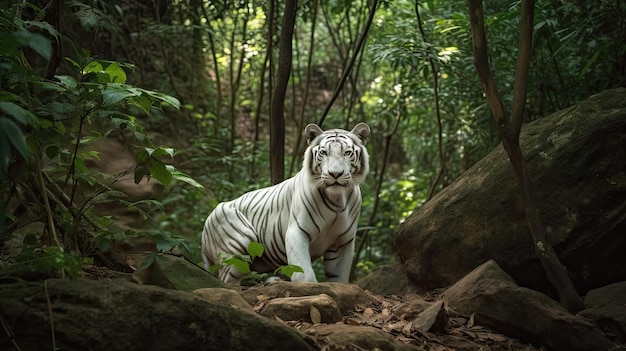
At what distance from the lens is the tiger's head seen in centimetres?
419

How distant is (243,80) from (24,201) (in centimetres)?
814

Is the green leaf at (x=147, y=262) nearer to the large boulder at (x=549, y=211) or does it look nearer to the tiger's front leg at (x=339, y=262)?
the tiger's front leg at (x=339, y=262)

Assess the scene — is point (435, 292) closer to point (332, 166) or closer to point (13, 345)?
point (332, 166)

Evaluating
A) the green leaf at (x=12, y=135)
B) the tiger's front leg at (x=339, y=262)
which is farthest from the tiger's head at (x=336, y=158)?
the green leaf at (x=12, y=135)

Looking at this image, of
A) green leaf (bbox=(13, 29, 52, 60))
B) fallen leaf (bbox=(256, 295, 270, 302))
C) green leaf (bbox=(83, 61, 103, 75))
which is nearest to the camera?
green leaf (bbox=(13, 29, 52, 60))

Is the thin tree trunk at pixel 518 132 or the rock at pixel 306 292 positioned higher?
the thin tree trunk at pixel 518 132

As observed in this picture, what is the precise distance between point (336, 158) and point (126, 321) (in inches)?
85.9

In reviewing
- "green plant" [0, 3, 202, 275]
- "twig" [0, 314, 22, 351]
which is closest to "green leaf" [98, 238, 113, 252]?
"green plant" [0, 3, 202, 275]

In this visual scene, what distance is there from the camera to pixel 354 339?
272 cm

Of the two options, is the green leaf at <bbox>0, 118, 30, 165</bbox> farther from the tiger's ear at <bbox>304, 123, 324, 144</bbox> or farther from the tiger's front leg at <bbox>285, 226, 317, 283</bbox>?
the tiger's ear at <bbox>304, 123, 324, 144</bbox>

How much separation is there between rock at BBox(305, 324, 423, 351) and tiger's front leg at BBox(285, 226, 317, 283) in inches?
51.9

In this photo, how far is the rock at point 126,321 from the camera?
2266 millimetres

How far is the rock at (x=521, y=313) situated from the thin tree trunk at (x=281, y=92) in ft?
6.96

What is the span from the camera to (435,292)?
4.41 metres
